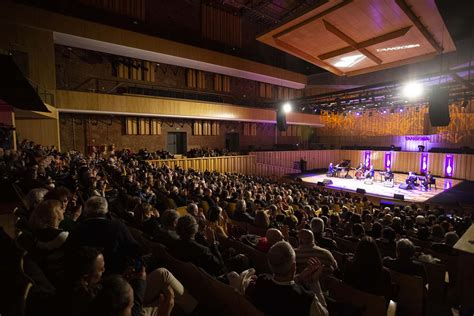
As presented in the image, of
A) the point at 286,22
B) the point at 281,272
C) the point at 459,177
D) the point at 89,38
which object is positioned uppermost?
the point at 89,38

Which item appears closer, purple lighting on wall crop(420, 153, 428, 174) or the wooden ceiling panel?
the wooden ceiling panel

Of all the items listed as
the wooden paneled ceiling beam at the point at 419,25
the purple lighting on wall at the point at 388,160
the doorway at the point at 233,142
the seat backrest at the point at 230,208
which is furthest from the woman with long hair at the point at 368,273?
the purple lighting on wall at the point at 388,160

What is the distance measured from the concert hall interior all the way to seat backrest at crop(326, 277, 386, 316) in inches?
0.4

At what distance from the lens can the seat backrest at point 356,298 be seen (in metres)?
2.01

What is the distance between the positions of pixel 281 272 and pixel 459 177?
63.7 ft

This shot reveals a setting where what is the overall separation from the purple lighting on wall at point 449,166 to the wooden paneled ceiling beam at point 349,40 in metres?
11.0

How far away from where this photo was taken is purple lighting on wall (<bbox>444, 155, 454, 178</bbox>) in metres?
16.0

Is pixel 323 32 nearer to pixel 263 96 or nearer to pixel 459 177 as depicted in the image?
pixel 263 96

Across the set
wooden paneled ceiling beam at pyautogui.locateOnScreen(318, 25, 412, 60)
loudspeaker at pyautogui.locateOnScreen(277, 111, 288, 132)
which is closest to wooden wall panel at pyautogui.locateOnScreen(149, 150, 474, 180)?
loudspeaker at pyautogui.locateOnScreen(277, 111, 288, 132)

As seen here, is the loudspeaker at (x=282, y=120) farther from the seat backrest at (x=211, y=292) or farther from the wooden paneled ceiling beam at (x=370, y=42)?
the seat backrest at (x=211, y=292)

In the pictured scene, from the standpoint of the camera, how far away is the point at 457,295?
2.94 metres

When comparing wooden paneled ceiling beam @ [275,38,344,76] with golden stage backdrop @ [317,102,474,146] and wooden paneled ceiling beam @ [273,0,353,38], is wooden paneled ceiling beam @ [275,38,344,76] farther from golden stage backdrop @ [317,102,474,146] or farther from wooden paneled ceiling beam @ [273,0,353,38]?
golden stage backdrop @ [317,102,474,146]

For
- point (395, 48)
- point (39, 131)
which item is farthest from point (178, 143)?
point (395, 48)

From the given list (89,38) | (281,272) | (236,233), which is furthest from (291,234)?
(89,38)
